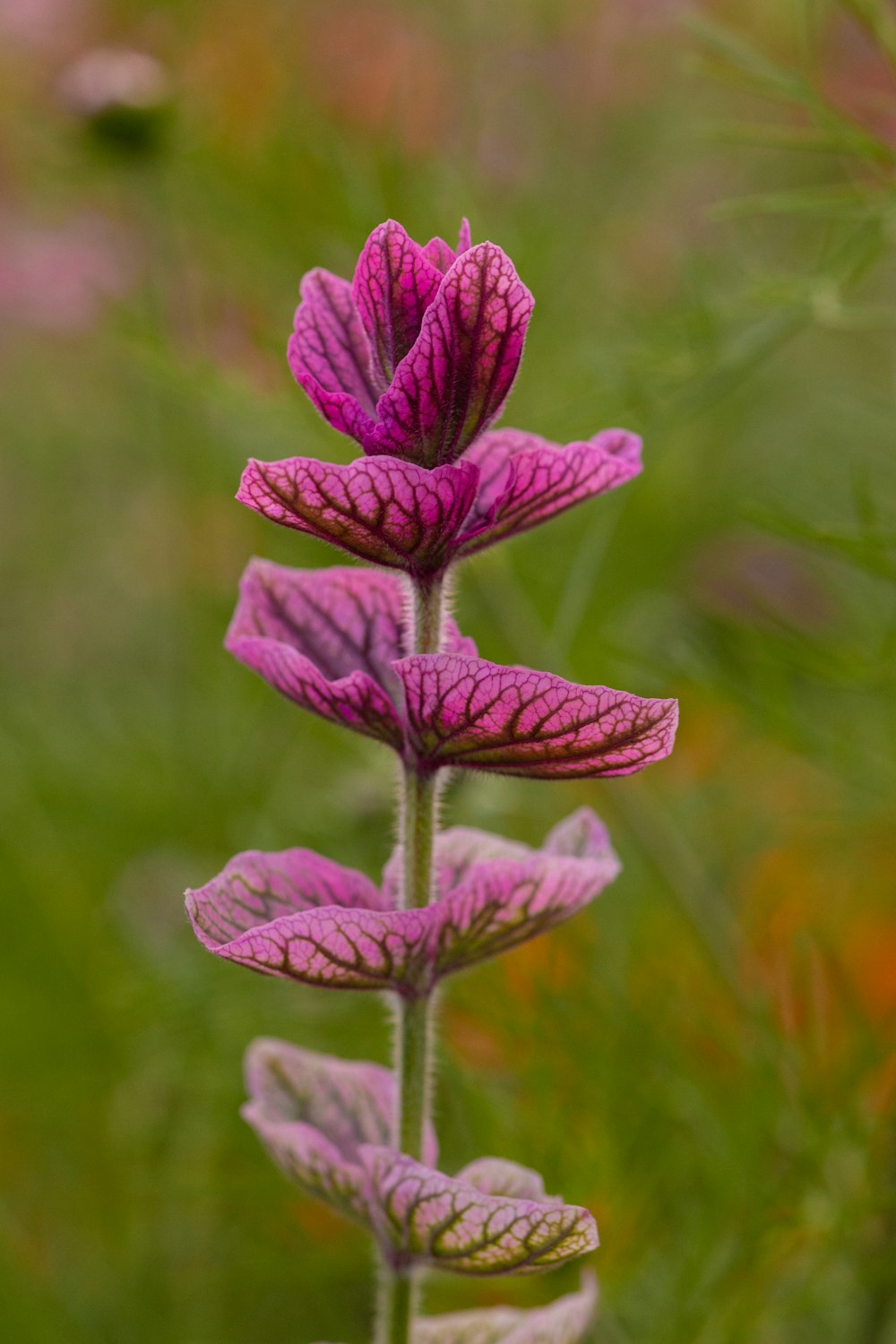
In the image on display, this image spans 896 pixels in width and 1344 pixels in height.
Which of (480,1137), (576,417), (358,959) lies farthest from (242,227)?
(358,959)

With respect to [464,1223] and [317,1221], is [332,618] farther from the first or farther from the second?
[317,1221]

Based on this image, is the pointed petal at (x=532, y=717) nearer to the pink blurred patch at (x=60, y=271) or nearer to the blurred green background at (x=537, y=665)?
the blurred green background at (x=537, y=665)

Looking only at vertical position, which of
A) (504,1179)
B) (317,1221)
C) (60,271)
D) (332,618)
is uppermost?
(60,271)

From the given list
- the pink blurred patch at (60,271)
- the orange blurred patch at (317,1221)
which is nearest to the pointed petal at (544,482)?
the orange blurred patch at (317,1221)

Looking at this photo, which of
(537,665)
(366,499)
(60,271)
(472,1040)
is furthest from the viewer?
(60,271)

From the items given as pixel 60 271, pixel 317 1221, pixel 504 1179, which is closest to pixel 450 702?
pixel 504 1179

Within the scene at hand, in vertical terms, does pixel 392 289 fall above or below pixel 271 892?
above
